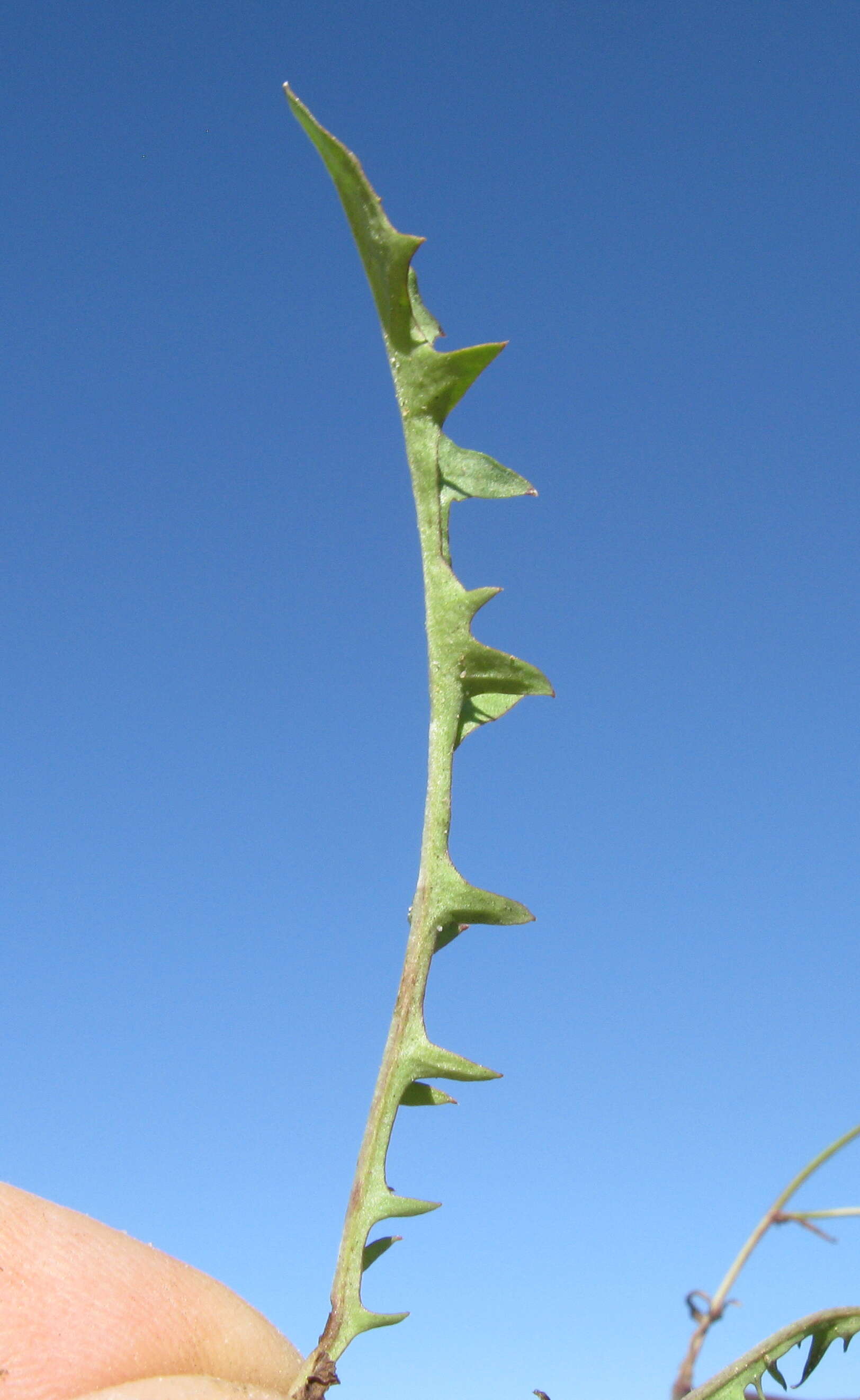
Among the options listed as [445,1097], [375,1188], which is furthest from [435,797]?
[375,1188]

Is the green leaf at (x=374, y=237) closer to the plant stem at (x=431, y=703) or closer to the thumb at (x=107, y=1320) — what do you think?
the plant stem at (x=431, y=703)

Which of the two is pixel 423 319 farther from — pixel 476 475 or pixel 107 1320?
pixel 107 1320

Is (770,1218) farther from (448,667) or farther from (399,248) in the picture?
(399,248)

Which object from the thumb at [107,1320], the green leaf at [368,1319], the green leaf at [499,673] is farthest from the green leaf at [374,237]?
the thumb at [107,1320]

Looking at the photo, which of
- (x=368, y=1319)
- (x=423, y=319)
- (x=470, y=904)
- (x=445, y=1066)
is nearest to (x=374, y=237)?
(x=423, y=319)

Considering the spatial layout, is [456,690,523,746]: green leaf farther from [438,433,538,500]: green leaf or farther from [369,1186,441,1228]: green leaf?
[369,1186,441,1228]: green leaf

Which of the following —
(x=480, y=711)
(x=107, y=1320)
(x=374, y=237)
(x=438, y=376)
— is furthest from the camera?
(x=107, y=1320)

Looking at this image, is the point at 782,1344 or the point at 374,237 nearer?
the point at 374,237
